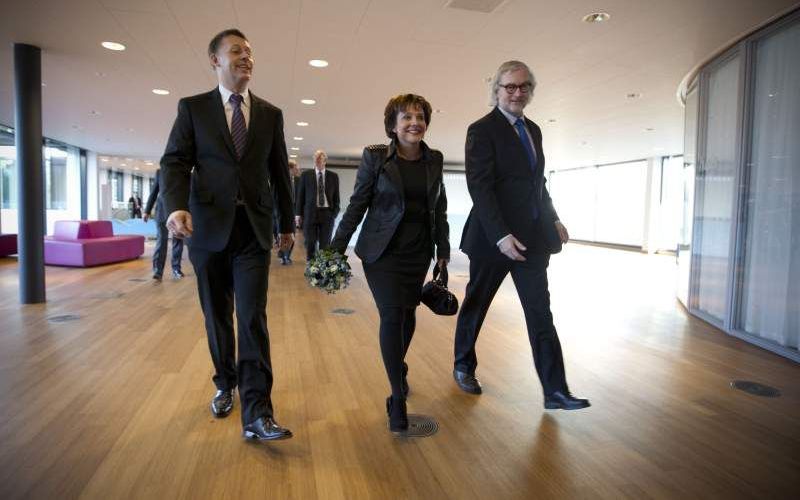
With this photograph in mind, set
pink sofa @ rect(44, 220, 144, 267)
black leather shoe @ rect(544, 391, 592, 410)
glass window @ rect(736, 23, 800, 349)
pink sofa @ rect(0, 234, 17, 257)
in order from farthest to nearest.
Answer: pink sofa @ rect(0, 234, 17, 257), pink sofa @ rect(44, 220, 144, 267), glass window @ rect(736, 23, 800, 349), black leather shoe @ rect(544, 391, 592, 410)

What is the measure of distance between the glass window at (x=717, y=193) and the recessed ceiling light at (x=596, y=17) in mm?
1376

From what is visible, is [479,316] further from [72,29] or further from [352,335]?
[72,29]

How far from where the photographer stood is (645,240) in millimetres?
17312

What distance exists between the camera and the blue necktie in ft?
8.72

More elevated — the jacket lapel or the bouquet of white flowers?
the jacket lapel

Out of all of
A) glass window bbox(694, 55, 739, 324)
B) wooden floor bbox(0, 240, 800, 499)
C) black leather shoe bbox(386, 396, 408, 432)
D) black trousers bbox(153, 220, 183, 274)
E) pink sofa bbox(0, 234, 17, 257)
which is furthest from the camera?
pink sofa bbox(0, 234, 17, 257)

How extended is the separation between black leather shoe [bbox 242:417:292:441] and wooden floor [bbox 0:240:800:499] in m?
0.05

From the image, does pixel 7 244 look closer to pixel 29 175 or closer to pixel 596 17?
pixel 29 175

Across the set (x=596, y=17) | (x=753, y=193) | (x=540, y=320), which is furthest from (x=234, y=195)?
(x=753, y=193)

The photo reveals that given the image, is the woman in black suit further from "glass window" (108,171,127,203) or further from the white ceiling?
"glass window" (108,171,127,203)

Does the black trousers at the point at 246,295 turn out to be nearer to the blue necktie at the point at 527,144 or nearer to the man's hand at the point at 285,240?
the man's hand at the point at 285,240

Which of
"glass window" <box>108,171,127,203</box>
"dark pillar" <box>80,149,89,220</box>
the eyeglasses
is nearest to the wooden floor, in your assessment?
the eyeglasses

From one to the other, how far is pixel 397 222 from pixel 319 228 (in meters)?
5.57

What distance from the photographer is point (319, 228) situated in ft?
25.9
